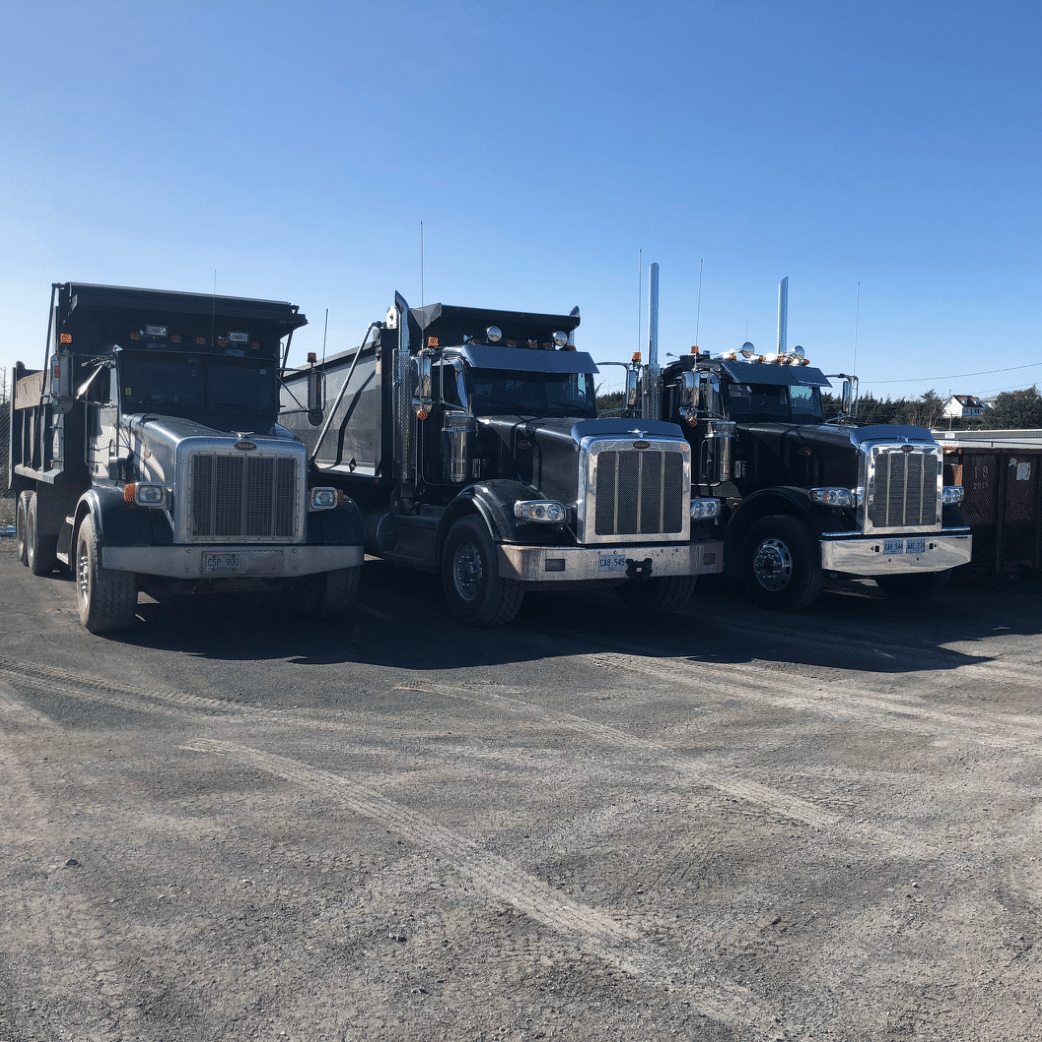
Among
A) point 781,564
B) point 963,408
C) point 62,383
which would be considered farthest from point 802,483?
point 963,408

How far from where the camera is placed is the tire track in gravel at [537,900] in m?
3.38

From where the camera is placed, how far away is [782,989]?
3438 millimetres

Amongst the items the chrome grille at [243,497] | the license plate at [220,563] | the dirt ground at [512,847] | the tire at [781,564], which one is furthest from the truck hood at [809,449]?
the license plate at [220,563]

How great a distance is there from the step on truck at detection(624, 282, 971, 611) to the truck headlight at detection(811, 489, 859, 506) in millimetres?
11

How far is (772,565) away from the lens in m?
11.9

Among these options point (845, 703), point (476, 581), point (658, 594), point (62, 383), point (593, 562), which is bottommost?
point (845, 703)

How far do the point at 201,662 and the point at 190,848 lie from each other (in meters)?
4.08

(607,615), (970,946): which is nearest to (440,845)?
(970,946)

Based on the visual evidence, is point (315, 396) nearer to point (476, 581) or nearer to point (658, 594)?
point (476, 581)

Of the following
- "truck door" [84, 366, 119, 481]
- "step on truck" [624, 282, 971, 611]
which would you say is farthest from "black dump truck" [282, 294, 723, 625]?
"truck door" [84, 366, 119, 481]

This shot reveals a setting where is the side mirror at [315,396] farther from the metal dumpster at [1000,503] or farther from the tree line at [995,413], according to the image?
the tree line at [995,413]

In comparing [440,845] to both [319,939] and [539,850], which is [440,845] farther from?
[319,939]

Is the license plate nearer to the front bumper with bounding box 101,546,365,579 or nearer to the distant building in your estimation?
the front bumper with bounding box 101,546,365,579

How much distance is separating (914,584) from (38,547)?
1066cm
